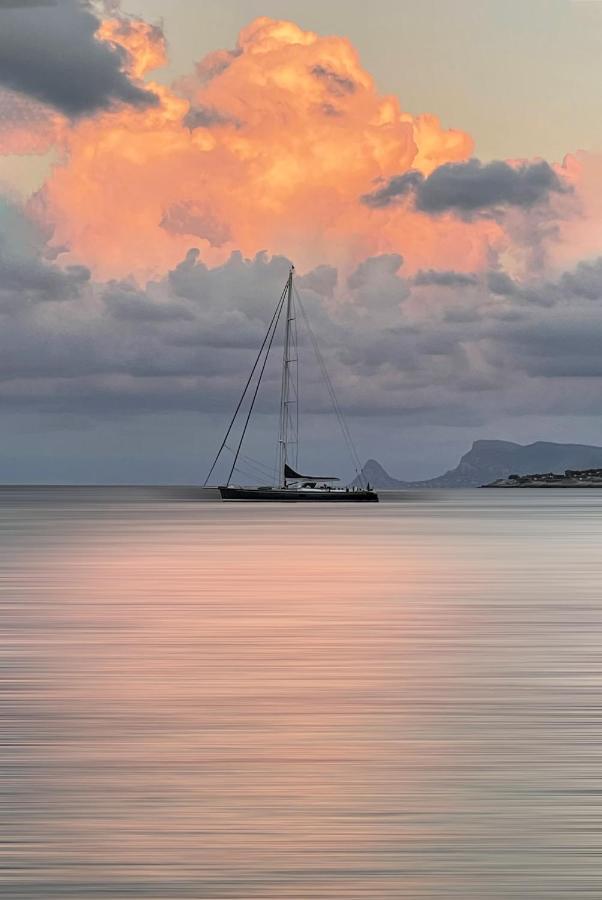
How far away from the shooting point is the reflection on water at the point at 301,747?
11.7 metres

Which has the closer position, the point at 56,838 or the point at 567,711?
the point at 56,838

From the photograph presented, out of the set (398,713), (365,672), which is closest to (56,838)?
(398,713)

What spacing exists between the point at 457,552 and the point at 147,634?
158 ft

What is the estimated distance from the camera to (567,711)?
2073cm

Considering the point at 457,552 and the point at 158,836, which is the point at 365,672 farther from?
the point at 457,552

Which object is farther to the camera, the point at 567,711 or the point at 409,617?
the point at 409,617

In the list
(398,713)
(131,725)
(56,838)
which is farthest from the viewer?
(398,713)

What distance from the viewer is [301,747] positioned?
1742cm

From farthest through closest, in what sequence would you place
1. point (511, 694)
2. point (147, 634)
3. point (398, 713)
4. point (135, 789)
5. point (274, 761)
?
point (147, 634) → point (511, 694) → point (398, 713) → point (274, 761) → point (135, 789)

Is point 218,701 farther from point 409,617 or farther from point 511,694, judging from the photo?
point 409,617

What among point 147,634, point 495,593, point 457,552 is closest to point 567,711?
point 147,634

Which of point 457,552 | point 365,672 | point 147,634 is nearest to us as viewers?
point 365,672

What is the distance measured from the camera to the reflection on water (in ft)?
38.5

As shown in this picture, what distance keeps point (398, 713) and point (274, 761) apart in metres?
4.48
